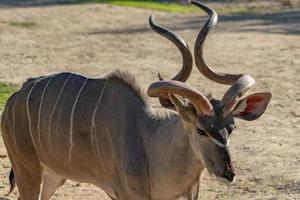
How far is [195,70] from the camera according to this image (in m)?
11.9

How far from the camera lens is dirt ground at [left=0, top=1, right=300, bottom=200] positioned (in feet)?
24.2

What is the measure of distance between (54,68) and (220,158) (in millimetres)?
7761

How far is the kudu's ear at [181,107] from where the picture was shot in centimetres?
504

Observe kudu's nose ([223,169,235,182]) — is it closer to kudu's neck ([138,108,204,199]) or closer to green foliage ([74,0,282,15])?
kudu's neck ([138,108,204,199])

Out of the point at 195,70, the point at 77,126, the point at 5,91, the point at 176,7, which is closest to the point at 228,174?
the point at 77,126

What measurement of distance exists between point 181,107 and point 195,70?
6.85m

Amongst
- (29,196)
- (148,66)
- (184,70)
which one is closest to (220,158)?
(184,70)

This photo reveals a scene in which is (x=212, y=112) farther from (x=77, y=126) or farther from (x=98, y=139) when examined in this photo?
(x=77, y=126)

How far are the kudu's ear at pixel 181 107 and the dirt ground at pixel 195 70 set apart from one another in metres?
1.98

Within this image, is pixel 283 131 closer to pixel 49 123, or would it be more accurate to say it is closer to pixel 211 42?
pixel 49 123

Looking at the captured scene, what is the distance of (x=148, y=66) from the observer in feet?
40.9

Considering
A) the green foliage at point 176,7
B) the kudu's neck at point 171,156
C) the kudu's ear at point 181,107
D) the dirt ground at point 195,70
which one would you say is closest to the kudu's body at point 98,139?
Answer: the kudu's neck at point 171,156

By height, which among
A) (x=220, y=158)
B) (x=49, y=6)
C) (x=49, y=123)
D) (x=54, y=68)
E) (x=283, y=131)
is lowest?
(x=49, y=6)

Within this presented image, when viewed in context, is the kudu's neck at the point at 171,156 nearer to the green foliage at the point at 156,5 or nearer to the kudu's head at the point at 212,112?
the kudu's head at the point at 212,112
